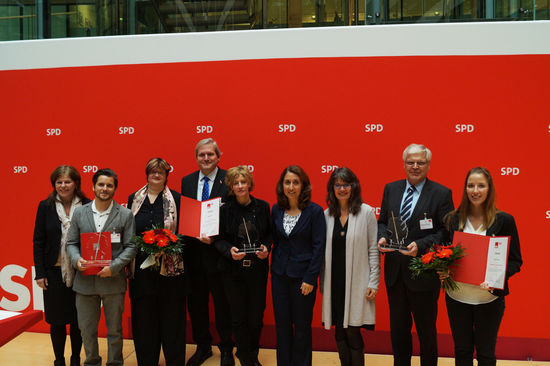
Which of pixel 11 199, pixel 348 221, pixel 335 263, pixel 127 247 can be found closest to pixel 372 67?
pixel 348 221

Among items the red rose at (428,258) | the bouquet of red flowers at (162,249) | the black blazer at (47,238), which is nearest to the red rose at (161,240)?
the bouquet of red flowers at (162,249)

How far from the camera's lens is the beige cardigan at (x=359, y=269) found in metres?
3.03

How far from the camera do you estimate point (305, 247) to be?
313 cm

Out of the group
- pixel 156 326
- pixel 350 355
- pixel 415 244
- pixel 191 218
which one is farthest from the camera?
pixel 156 326

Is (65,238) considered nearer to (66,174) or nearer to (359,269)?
(66,174)

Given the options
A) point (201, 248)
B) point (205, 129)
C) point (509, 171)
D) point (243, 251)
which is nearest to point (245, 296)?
point (243, 251)

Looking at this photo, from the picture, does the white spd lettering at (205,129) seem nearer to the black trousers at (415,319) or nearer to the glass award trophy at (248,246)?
the glass award trophy at (248,246)

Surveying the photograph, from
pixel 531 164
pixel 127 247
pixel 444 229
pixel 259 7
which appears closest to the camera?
pixel 444 229

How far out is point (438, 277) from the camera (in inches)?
116

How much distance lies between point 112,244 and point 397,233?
205 cm

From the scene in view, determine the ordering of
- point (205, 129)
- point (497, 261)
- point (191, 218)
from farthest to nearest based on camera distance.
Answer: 1. point (205, 129)
2. point (191, 218)
3. point (497, 261)

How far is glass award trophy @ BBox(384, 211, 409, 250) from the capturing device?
9.46ft

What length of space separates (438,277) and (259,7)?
9.79 feet

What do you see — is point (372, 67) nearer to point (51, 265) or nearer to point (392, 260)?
point (392, 260)
